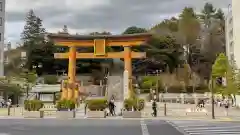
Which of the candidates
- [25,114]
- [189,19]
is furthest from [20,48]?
[25,114]

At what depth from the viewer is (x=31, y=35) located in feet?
342

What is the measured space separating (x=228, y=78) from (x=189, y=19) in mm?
42357

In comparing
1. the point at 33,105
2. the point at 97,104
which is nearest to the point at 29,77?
the point at 33,105

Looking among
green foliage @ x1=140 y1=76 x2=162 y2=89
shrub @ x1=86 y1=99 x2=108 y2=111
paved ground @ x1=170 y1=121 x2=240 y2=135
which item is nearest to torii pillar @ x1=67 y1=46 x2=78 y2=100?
shrub @ x1=86 y1=99 x2=108 y2=111

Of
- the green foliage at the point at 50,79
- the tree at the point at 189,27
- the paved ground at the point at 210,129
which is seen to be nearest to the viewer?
the paved ground at the point at 210,129

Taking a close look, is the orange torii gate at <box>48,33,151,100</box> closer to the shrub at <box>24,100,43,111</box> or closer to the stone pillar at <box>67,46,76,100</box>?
the stone pillar at <box>67,46,76,100</box>

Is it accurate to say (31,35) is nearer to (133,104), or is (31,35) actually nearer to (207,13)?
(207,13)

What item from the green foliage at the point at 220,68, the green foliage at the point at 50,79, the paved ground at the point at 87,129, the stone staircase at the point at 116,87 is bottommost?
Result: the paved ground at the point at 87,129

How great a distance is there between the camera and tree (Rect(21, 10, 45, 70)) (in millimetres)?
97812

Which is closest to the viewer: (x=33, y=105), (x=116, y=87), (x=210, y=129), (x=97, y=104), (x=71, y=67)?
(x=210, y=129)

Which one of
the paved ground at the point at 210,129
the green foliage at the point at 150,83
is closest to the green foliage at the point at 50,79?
the green foliage at the point at 150,83

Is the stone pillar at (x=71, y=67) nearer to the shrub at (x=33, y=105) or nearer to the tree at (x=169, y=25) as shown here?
the shrub at (x=33, y=105)

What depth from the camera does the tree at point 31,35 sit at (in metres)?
97.8

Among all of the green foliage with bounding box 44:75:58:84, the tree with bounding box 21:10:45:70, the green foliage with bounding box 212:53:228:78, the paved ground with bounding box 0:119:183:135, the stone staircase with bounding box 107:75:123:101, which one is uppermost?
the tree with bounding box 21:10:45:70
